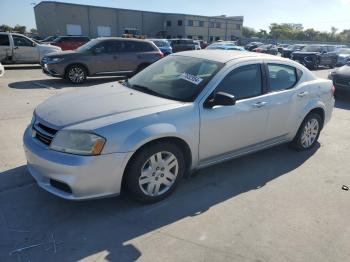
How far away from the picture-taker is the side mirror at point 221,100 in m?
3.79

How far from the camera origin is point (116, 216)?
3467 mm

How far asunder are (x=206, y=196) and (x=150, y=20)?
64.5m

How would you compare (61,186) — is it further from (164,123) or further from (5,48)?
(5,48)

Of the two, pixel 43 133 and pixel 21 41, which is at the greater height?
pixel 21 41

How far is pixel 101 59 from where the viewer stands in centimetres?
1210

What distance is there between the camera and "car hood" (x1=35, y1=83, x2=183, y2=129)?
3457 mm

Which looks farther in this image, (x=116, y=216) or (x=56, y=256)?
(x=116, y=216)

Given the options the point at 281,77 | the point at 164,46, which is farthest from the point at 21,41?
the point at 281,77

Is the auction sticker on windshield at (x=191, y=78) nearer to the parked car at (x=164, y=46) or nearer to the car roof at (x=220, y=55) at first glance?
the car roof at (x=220, y=55)

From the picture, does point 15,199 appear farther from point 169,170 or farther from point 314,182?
point 314,182

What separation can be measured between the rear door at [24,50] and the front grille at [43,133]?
45.4ft

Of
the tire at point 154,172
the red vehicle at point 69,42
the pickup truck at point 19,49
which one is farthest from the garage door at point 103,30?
the tire at point 154,172

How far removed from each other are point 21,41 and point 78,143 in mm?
14916

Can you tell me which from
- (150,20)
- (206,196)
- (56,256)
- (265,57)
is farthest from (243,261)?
(150,20)
